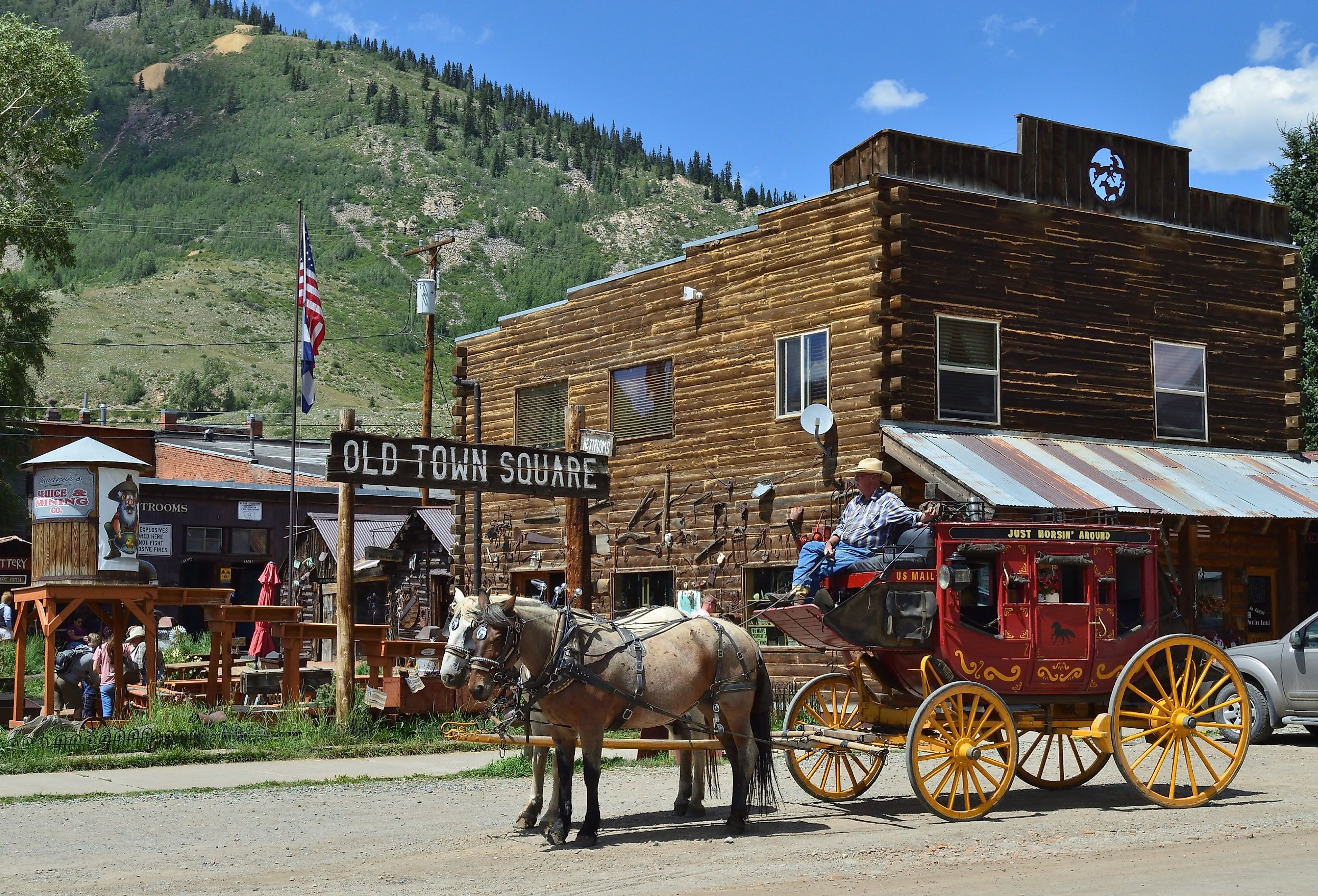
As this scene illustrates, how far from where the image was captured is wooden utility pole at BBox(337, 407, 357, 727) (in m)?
16.8

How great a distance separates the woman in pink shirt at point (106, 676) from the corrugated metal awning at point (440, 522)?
1334 centimetres

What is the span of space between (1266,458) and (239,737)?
17.3 m

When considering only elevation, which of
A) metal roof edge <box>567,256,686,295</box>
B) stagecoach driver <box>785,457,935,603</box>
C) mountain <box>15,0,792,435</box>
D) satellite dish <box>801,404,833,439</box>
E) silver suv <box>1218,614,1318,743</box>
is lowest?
silver suv <box>1218,614,1318,743</box>

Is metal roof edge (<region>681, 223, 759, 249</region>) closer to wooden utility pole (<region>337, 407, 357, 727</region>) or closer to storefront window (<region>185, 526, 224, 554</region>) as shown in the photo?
wooden utility pole (<region>337, 407, 357, 727</region>)

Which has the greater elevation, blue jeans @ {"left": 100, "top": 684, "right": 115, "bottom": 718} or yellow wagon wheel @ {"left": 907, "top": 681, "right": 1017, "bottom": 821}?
yellow wagon wheel @ {"left": 907, "top": 681, "right": 1017, "bottom": 821}

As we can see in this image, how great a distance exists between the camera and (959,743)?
36.9 ft

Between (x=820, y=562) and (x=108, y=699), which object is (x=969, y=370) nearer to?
(x=820, y=562)

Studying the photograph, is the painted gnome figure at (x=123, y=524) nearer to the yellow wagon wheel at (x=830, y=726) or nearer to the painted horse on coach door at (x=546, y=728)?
the painted horse on coach door at (x=546, y=728)

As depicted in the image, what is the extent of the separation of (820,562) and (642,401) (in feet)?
45.0

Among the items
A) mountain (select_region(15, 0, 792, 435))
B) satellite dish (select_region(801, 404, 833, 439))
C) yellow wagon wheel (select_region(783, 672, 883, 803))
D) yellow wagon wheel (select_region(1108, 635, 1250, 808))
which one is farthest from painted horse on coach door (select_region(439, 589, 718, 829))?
mountain (select_region(15, 0, 792, 435))

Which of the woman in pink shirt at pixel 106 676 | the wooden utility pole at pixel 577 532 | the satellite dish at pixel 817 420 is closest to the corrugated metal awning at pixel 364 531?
the woman in pink shirt at pixel 106 676

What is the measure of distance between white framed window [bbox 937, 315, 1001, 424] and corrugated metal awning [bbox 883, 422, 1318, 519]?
371 millimetres

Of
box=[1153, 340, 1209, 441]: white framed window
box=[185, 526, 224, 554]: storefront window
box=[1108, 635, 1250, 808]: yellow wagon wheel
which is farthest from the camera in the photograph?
box=[185, 526, 224, 554]: storefront window

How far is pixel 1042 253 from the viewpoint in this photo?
2247 cm
